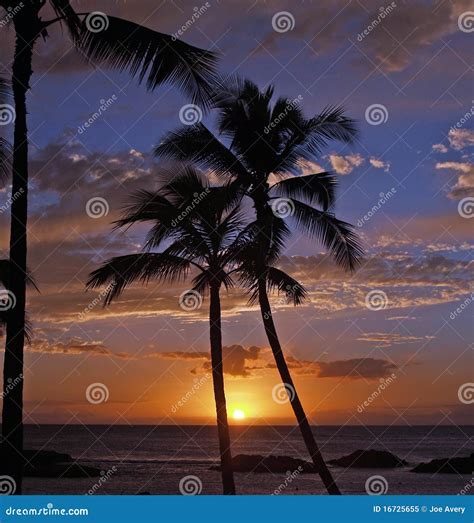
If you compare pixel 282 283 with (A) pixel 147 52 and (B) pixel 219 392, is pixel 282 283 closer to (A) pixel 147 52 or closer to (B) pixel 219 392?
(B) pixel 219 392

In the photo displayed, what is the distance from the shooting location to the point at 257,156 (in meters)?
18.0

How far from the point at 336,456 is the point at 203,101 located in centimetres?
6784

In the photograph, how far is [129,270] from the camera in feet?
54.7

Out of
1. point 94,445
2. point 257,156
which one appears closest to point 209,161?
point 257,156

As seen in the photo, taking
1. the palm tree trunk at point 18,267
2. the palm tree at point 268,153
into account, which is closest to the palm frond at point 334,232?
the palm tree at point 268,153

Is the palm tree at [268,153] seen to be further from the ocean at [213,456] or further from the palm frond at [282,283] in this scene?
the ocean at [213,456]

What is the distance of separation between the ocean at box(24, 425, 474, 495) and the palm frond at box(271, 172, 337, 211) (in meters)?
13.7

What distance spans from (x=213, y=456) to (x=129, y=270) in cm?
6139

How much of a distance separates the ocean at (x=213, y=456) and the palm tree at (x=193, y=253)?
1258 cm

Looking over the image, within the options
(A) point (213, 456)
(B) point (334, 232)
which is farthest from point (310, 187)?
(A) point (213, 456)

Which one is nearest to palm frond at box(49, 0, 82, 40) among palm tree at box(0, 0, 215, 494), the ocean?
palm tree at box(0, 0, 215, 494)

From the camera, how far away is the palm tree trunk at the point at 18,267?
10188mm
